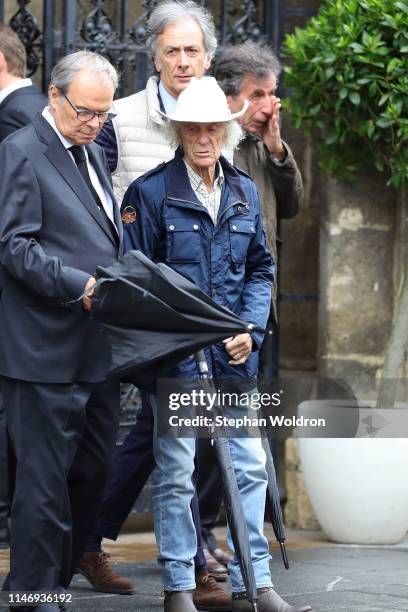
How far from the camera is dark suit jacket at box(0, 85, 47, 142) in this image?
5.84 metres

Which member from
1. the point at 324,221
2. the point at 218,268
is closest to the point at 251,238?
the point at 218,268

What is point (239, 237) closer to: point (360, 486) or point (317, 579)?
point (317, 579)

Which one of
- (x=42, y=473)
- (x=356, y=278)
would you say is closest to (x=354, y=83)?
(x=356, y=278)

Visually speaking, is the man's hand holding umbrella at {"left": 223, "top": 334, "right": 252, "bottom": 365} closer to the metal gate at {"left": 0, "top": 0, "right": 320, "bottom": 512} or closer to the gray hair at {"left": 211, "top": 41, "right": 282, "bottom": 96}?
the gray hair at {"left": 211, "top": 41, "right": 282, "bottom": 96}

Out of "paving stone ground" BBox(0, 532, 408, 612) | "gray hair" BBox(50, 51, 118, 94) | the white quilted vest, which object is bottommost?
"paving stone ground" BBox(0, 532, 408, 612)

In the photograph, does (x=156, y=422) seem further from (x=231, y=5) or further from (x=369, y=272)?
(x=231, y=5)

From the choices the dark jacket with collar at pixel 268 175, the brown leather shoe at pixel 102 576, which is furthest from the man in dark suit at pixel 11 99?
the dark jacket with collar at pixel 268 175

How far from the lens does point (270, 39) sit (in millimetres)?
7422

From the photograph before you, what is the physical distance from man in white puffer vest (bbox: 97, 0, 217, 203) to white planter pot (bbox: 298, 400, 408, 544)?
162 centimetres

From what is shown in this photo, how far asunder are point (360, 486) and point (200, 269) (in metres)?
2.08

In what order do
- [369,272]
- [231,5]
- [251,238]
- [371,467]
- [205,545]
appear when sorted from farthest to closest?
1. [231,5]
2. [369,272]
3. [371,467]
4. [205,545]
5. [251,238]

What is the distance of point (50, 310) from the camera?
14.9 feet

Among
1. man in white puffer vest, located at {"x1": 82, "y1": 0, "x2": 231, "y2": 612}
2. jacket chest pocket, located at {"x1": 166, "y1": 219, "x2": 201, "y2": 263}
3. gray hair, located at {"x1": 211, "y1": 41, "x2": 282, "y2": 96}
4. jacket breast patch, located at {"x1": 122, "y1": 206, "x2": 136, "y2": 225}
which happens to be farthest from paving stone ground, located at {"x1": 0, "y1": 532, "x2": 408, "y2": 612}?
gray hair, located at {"x1": 211, "y1": 41, "x2": 282, "y2": 96}

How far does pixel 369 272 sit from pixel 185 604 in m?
3.00
